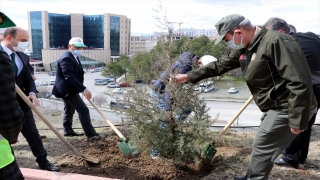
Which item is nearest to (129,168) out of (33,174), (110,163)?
(110,163)

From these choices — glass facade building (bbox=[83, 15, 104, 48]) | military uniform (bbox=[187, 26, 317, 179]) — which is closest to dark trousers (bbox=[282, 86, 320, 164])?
military uniform (bbox=[187, 26, 317, 179])

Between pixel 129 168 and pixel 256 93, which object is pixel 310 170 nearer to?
pixel 256 93

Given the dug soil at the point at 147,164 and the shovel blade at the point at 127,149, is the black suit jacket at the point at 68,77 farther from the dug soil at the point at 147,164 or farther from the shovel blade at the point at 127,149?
the shovel blade at the point at 127,149

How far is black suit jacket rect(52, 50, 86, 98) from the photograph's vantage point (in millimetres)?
4348

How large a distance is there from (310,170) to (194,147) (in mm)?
1532

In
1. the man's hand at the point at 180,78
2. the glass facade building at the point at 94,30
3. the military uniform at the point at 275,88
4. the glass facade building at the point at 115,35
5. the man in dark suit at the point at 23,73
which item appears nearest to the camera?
the military uniform at the point at 275,88

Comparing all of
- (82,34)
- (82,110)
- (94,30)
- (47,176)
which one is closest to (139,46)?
(82,110)

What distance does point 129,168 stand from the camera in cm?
344

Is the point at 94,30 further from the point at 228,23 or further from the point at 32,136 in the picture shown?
the point at 228,23

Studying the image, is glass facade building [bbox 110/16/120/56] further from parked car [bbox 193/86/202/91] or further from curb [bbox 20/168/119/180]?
curb [bbox 20/168/119/180]

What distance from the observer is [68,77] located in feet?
14.3

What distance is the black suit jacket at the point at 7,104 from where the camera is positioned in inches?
56.5

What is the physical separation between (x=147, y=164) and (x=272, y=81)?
6.32 ft

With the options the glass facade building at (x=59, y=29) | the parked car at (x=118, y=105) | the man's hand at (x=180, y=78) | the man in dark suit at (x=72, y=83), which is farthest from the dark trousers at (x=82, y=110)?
the glass facade building at (x=59, y=29)
